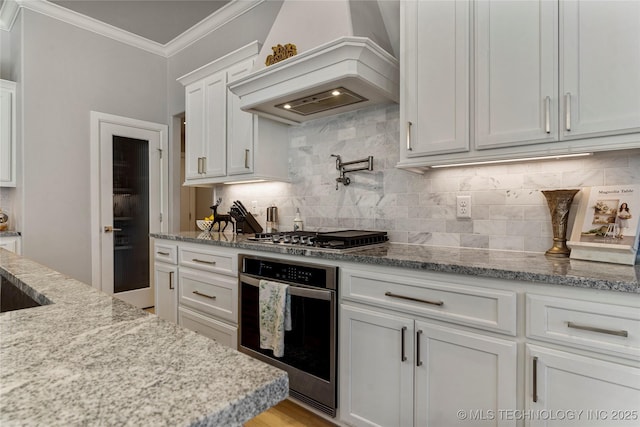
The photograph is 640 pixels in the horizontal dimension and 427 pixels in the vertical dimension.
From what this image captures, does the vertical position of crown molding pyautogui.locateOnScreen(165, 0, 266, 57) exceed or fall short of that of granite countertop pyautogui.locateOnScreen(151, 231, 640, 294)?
it exceeds it

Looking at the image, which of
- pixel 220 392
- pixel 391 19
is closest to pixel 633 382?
pixel 220 392

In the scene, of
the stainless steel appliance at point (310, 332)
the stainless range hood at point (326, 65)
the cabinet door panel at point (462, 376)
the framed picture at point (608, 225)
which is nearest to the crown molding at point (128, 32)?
the stainless range hood at point (326, 65)

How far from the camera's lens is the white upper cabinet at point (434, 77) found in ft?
5.65

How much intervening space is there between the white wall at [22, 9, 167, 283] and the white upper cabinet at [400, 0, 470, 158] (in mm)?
3350

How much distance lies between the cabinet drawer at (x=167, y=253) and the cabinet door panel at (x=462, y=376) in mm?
2065

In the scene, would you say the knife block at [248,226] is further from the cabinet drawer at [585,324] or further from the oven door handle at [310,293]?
the cabinet drawer at [585,324]

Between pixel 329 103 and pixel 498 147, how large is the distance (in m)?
1.16

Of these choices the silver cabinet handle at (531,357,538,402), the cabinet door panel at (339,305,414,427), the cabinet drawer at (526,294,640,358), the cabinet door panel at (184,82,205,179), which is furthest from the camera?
the cabinet door panel at (184,82,205,179)

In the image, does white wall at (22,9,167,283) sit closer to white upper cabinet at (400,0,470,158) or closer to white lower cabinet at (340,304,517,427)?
white lower cabinet at (340,304,517,427)

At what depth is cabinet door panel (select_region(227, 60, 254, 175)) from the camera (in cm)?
279

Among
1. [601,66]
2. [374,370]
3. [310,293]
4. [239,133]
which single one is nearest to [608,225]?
[601,66]

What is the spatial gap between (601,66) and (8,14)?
4.86 meters

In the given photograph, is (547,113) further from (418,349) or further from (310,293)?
(310,293)

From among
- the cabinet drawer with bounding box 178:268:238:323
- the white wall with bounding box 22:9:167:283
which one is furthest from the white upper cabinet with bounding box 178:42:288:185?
the white wall with bounding box 22:9:167:283
